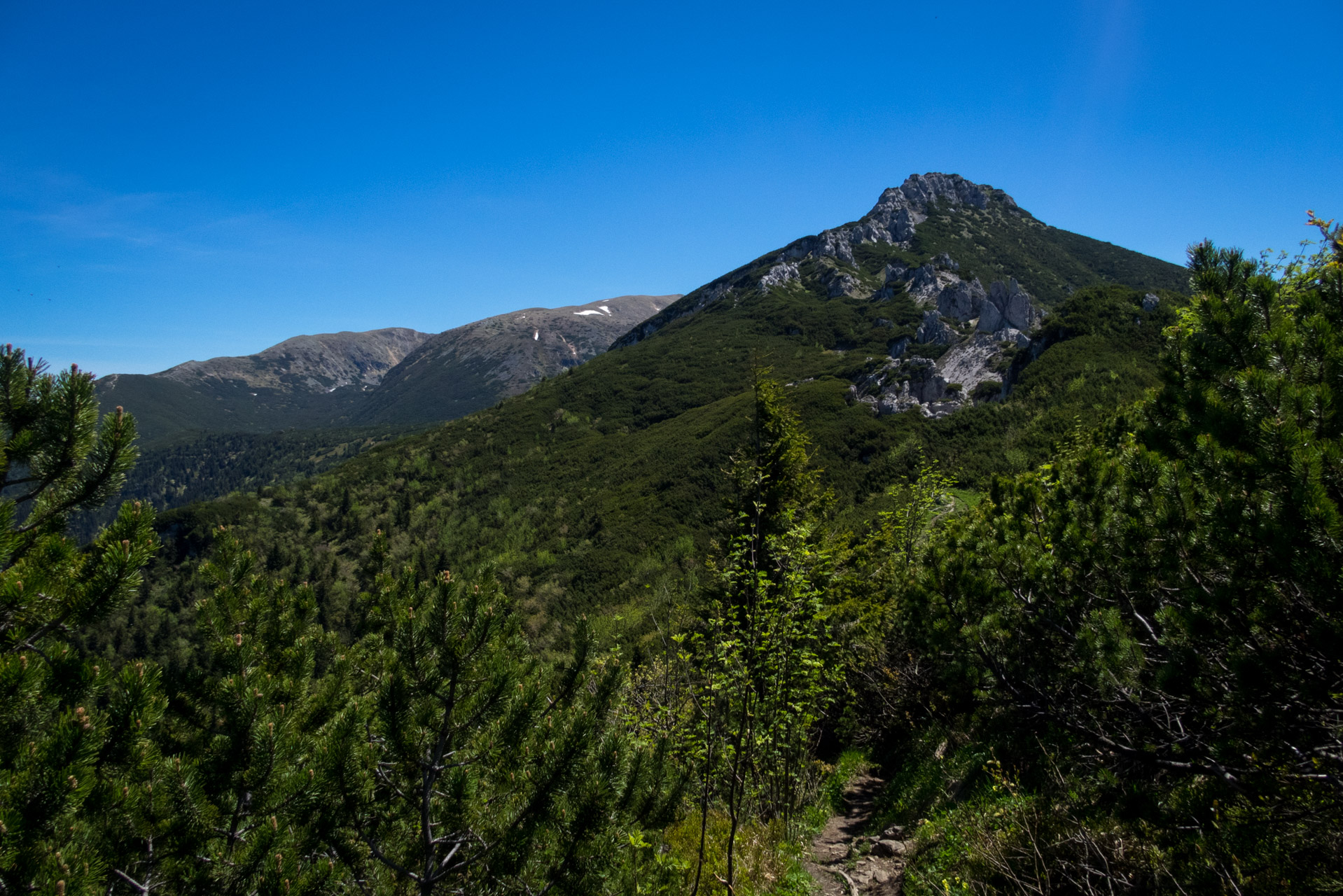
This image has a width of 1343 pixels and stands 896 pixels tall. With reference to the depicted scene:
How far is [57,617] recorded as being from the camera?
275 cm

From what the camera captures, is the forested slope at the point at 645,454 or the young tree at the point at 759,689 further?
the forested slope at the point at 645,454

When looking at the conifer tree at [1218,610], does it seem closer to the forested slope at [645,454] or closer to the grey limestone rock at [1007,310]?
the forested slope at [645,454]

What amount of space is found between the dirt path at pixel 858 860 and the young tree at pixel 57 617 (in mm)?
5630

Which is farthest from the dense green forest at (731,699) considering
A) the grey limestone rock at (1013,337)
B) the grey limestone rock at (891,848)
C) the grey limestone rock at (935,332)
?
the grey limestone rock at (935,332)

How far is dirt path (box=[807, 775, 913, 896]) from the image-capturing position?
5422mm

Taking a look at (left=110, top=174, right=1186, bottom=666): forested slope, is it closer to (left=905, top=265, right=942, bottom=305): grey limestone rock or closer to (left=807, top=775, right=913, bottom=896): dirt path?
(left=905, top=265, right=942, bottom=305): grey limestone rock

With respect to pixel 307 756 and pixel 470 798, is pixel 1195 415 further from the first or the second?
pixel 307 756

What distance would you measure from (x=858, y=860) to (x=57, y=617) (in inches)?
268

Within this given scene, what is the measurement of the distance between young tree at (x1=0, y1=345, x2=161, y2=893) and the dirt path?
5630 millimetres

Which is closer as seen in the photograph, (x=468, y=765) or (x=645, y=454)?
(x=468, y=765)

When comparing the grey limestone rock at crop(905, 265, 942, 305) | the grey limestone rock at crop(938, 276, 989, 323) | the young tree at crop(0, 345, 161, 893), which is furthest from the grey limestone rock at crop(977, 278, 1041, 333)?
the young tree at crop(0, 345, 161, 893)

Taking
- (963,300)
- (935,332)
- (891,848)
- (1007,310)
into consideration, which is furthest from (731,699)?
(963,300)

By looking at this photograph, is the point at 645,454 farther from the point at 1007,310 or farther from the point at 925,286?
the point at 925,286

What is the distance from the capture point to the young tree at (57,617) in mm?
2324
